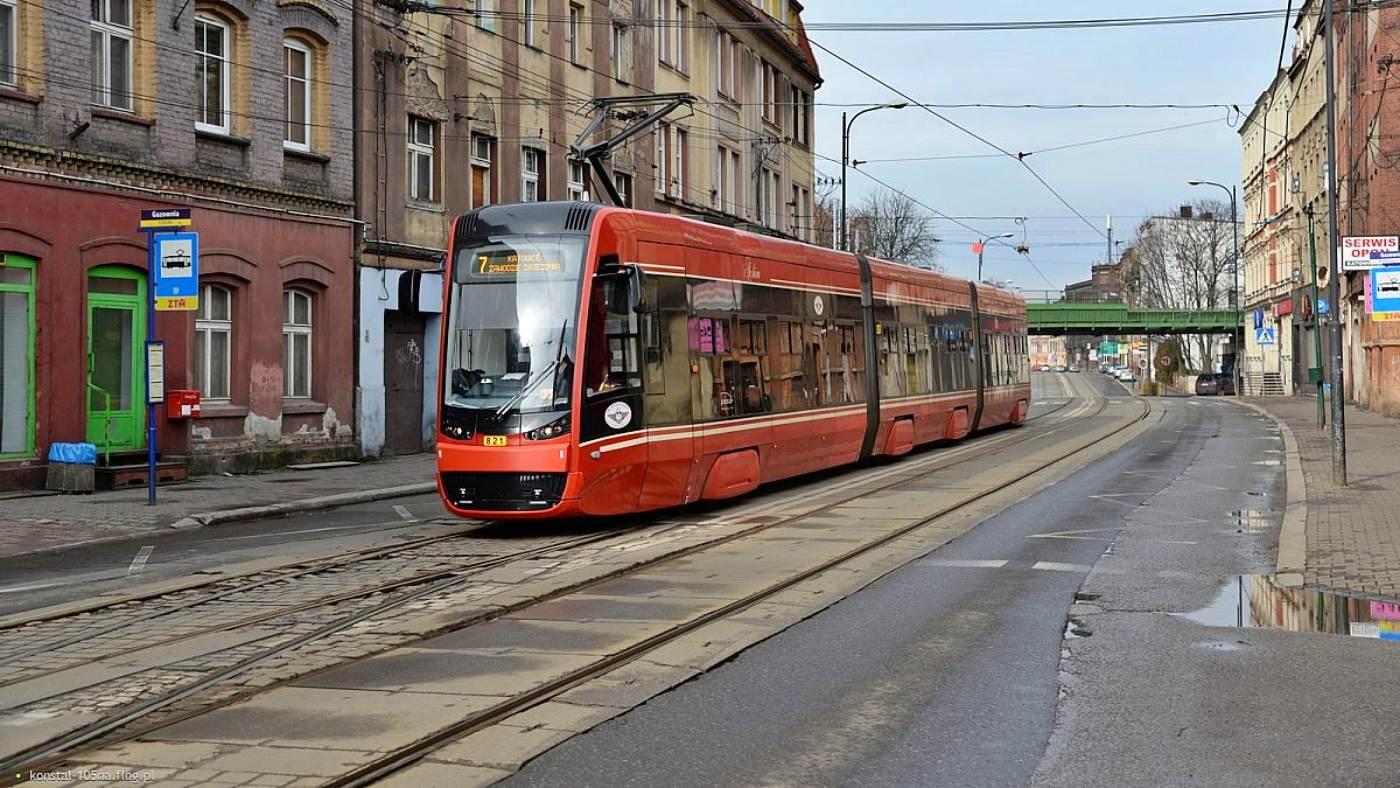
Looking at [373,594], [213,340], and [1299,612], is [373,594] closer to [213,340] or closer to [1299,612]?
[1299,612]

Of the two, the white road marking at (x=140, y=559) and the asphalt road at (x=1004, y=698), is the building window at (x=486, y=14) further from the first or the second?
the asphalt road at (x=1004, y=698)

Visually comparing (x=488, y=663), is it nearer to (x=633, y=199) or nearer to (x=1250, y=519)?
(x=1250, y=519)

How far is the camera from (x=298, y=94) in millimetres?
24766

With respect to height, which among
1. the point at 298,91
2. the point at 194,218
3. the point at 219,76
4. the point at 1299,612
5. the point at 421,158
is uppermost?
the point at 298,91

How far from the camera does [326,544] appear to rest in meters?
14.6

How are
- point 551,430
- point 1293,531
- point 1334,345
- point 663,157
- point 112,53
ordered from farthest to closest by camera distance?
point 663,157
point 112,53
point 1334,345
point 1293,531
point 551,430

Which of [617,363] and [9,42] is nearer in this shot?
[617,363]

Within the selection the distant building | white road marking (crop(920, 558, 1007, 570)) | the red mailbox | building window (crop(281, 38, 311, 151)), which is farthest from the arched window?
white road marking (crop(920, 558, 1007, 570))

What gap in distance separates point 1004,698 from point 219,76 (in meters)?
19.0

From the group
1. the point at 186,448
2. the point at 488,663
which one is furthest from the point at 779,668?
the point at 186,448

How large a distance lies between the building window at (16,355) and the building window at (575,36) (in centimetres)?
1704

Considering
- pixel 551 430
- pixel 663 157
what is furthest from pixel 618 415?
pixel 663 157

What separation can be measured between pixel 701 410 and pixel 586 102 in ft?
62.8

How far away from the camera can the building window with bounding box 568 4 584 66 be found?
3409cm
